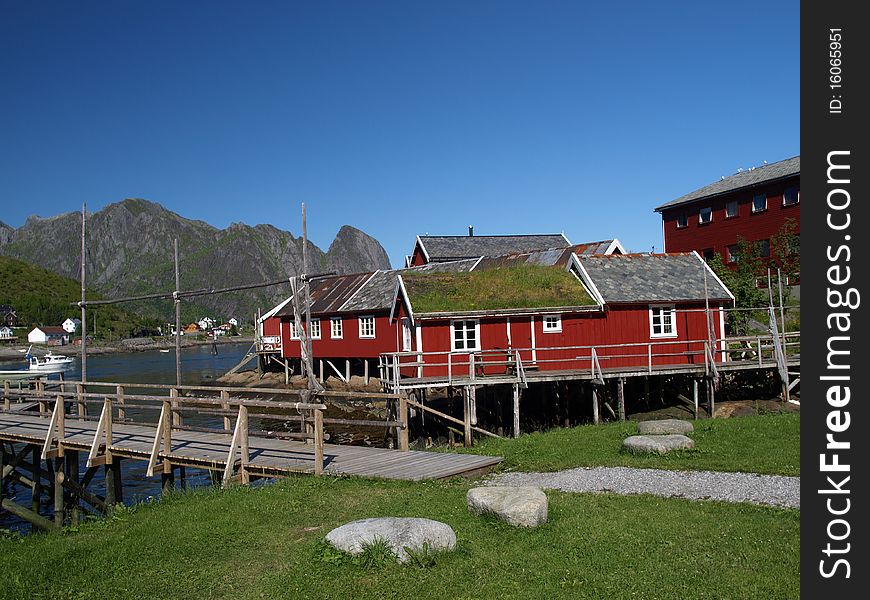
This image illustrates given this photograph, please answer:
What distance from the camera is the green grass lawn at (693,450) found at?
14305mm

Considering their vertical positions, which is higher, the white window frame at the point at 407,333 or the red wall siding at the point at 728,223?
the red wall siding at the point at 728,223

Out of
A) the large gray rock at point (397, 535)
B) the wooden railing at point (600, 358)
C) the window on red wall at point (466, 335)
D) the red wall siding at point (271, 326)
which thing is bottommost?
the large gray rock at point (397, 535)

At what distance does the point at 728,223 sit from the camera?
48.7m

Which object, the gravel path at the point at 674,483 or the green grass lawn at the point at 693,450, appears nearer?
the gravel path at the point at 674,483

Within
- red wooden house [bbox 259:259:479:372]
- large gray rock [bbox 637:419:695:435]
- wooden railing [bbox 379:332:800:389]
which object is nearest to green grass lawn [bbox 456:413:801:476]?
large gray rock [bbox 637:419:695:435]

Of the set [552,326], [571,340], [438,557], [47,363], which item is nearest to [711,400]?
[571,340]

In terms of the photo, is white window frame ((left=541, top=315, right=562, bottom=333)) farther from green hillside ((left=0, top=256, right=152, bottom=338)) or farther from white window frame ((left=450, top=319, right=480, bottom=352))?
green hillside ((left=0, top=256, right=152, bottom=338))

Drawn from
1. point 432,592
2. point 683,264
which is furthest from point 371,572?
point 683,264

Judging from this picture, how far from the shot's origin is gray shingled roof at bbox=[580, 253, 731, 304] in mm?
31391

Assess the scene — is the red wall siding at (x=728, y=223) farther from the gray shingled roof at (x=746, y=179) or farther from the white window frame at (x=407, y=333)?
the white window frame at (x=407, y=333)

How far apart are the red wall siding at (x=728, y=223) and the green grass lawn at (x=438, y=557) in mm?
37880
